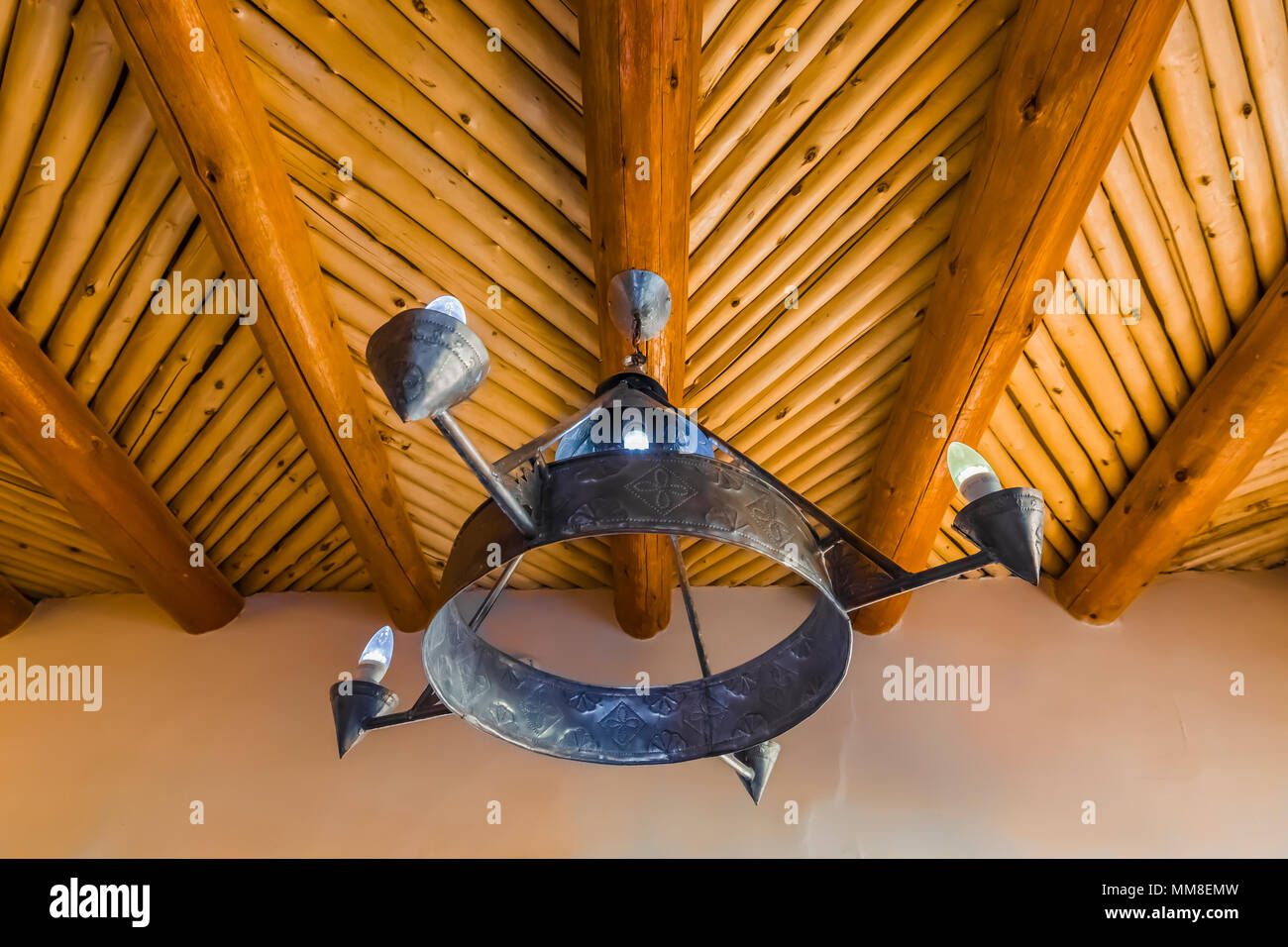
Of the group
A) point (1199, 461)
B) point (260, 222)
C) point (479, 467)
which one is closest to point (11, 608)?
point (260, 222)

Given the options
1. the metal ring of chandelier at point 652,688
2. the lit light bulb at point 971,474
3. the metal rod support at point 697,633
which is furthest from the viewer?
the metal rod support at point 697,633

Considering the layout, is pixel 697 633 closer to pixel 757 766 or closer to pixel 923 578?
pixel 757 766

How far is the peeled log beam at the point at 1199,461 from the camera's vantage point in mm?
2406

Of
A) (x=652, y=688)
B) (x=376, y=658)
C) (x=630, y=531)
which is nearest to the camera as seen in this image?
(x=630, y=531)

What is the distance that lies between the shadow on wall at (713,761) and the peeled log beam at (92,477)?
37cm

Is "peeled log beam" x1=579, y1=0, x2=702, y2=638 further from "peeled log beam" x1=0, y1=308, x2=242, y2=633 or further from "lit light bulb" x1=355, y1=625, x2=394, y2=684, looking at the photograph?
"peeled log beam" x1=0, y1=308, x2=242, y2=633

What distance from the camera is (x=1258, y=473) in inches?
119

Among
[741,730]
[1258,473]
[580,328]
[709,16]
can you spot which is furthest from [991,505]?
[1258,473]

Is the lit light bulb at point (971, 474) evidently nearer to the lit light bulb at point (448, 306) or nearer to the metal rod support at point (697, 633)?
the metal rod support at point (697, 633)

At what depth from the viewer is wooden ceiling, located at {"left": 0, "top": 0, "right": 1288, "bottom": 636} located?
2.04 meters

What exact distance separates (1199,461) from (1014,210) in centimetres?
115

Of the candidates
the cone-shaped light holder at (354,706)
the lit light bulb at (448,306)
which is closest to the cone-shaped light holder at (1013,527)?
the lit light bulb at (448,306)

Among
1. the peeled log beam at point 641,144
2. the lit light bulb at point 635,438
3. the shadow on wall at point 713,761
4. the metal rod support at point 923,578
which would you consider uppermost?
the peeled log beam at point 641,144

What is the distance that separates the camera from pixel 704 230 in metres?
2.33
